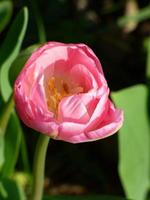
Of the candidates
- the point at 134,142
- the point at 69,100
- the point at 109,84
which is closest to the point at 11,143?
the point at 134,142

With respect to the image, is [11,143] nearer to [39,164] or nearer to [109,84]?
[39,164]

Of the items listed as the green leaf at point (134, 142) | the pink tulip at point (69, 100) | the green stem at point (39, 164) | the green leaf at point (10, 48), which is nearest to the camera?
the pink tulip at point (69, 100)

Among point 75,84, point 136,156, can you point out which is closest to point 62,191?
point 136,156

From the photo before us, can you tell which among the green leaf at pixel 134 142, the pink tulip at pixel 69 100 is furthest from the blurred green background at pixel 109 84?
the pink tulip at pixel 69 100

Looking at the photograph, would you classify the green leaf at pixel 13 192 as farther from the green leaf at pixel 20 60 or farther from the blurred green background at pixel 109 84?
the green leaf at pixel 20 60

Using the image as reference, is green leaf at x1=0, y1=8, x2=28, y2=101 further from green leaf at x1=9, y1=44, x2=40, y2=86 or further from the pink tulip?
the pink tulip

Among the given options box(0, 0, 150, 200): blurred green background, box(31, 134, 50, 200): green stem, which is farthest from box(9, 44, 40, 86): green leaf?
box(31, 134, 50, 200): green stem

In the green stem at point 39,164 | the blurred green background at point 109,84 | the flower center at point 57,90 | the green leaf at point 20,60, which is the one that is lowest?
the blurred green background at point 109,84
